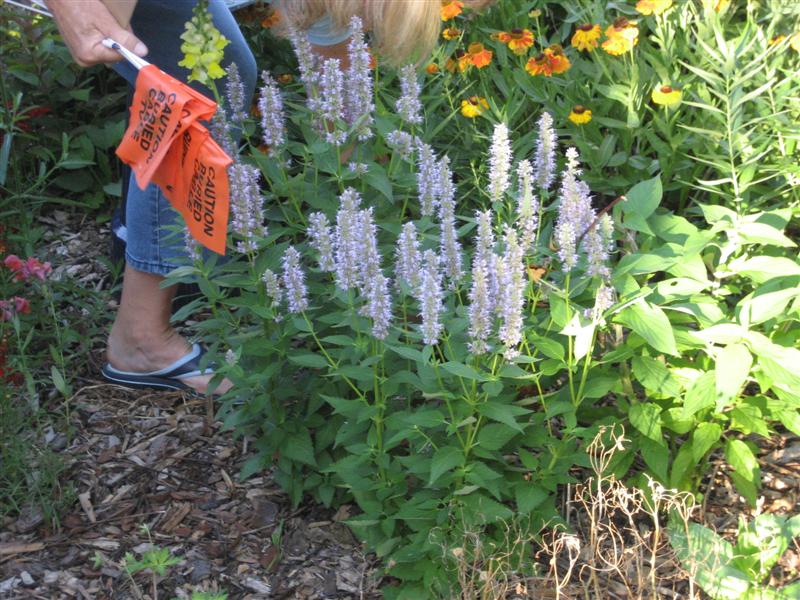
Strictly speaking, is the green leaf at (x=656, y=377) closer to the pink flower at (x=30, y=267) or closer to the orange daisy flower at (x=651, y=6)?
the orange daisy flower at (x=651, y=6)

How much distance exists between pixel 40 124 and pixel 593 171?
90.7 inches

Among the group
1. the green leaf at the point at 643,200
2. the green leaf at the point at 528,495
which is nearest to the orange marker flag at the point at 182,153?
the green leaf at the point at 528,495

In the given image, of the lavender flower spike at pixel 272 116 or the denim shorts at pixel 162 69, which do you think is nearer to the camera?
the lavender flower spike at pixel 272 116

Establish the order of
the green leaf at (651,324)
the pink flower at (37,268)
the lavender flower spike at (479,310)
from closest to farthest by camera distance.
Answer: the lavender flower spike at (479,310), the green leaf at (651,324), the pink flower at (37,268)

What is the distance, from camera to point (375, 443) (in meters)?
2.48

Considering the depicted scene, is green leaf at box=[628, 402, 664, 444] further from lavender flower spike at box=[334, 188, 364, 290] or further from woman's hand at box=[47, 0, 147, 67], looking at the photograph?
woman's hand at box=[47, 0, 147, 67]

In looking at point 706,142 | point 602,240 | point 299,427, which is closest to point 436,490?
point 299,427

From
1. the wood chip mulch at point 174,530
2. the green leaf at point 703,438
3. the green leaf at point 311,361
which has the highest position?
the green leaf at point 311,361

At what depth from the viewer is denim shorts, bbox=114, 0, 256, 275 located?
2896mm

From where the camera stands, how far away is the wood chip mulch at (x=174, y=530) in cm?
266

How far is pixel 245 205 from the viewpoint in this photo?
2.46 meters

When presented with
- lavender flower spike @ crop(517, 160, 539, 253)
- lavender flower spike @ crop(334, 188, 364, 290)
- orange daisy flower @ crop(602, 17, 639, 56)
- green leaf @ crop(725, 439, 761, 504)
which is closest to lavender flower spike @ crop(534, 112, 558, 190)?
lavender flower spike @ crop(517, 160, 539, 253)

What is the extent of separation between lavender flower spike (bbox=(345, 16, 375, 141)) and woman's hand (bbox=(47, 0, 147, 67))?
0.50 meters

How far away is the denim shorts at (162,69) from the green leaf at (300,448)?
55cm
